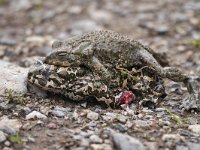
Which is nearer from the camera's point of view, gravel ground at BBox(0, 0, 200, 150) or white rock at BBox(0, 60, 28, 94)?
gravel ground at BBox(0, 0, 200, 150)

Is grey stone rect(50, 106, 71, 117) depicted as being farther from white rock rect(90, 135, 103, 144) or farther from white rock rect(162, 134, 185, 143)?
white rock rect(162, 134, 185, 143)

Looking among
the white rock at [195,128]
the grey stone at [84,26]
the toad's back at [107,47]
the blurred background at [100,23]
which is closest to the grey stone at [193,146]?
the white rock at [195,128]

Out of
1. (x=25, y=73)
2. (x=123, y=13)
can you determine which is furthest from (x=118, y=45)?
(x=123, y=13)

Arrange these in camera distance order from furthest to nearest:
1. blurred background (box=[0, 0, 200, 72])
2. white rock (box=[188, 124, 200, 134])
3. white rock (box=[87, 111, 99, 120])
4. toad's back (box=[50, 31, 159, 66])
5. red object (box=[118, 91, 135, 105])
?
blurred background (box=[0, 0, 200, 72]) < toad's back (box=[50, 31, 159, 66]) < red object (box=[118, 91, 135, 105]) < white rock (box=[87, 111, 99, 120]) < white rock (box=[188, 124, 200, 134])

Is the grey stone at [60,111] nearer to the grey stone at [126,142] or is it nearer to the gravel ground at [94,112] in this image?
the gravel ground at [94,112]

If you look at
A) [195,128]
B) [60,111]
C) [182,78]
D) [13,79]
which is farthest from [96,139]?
[182,78]

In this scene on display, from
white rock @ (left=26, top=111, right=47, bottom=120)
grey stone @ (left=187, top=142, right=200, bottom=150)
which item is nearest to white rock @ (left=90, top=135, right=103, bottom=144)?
white rock @ (left=26, top=111, right=47, bottom=120)

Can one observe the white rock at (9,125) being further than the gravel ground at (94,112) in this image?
Yes

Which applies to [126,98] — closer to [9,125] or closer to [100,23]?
[9,125]
